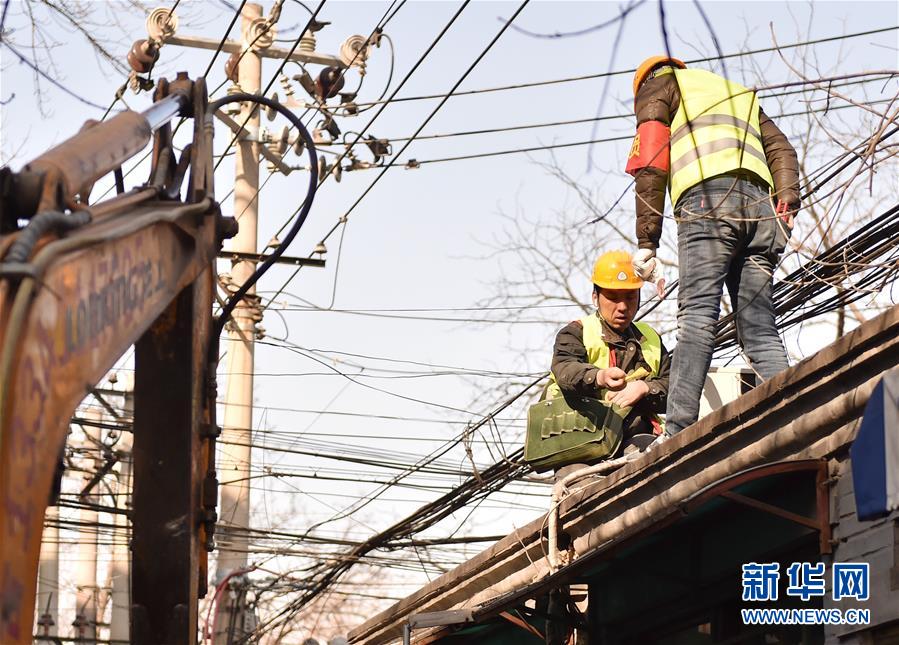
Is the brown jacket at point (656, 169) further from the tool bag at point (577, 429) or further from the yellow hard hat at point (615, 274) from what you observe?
the tool bag at point (577, 429)

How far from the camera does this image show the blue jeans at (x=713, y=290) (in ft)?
26.1

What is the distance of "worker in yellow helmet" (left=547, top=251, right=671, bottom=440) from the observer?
908 cm

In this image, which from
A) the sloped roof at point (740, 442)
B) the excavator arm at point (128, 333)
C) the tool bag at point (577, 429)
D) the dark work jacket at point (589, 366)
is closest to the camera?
the excavator arm at point (128, 333)

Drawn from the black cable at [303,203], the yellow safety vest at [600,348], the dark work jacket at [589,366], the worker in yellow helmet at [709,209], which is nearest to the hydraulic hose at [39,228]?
the black cable at [303,203]

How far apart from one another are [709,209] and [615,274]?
132 cm

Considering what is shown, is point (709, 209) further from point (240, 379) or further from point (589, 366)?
point (240, 379)

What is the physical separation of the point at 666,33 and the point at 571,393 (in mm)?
5290

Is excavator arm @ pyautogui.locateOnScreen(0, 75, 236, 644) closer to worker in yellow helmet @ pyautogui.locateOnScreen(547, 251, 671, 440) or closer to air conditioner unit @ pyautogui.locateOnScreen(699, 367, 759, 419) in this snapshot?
worker in yellow helmet @ pyautogui.locateOnScreen(547, 251, 671, 440)

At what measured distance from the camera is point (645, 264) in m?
8.04

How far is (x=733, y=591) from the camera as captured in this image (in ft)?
25.2

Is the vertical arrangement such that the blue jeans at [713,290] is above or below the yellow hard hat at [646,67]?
below

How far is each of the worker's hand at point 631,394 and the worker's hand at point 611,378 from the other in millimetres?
292

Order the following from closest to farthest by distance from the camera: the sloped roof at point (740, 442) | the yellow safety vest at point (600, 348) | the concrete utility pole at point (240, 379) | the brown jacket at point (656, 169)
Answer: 1. the sloped roof at point (740, 442)
2. the brown jacket at point (656, 169)
3. the yellow safety vest at point (600, 348)
4. the concrete utility pole at point (240, 379)

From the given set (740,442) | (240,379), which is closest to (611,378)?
(740,442)
